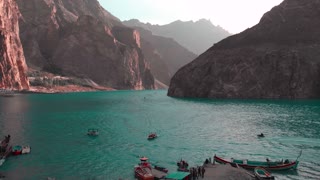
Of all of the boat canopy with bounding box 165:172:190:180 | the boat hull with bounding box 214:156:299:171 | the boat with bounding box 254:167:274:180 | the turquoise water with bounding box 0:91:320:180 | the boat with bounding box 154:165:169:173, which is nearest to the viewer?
the boat canopy with bounding box 165:172:190:180

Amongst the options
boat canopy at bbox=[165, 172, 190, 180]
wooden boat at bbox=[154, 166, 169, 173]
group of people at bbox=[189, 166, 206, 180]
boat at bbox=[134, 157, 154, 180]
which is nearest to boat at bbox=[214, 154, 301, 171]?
Result: group of people at bbox=[189, 166, 206, 180]

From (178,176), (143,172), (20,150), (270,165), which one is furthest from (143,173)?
(20,150)

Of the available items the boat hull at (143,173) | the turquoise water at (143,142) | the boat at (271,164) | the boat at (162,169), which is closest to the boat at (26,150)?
the turquoise water at (143,142)

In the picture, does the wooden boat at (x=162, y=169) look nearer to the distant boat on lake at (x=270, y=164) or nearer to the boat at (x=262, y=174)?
the distant boat on lake at (x=270, y=164)

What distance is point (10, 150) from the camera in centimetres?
6750

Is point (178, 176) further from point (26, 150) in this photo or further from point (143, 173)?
point (26, 150)

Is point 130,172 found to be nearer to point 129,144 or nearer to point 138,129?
point 129,144

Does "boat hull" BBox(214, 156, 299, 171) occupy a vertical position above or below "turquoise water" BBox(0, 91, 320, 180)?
above

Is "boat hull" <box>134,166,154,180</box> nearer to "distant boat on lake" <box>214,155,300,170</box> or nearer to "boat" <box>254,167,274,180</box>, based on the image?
"distant boat on lake" <box>214,155,300,170</box>

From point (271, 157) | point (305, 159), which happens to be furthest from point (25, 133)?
point (305, 159)

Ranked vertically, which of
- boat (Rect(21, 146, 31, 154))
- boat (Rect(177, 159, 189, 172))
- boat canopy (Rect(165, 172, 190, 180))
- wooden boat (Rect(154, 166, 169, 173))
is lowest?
boat (Rect(21, 146, 31, 154))

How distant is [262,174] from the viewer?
52.6 m

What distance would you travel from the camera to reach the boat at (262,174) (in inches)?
2018

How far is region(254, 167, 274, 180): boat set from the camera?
51.2 m
